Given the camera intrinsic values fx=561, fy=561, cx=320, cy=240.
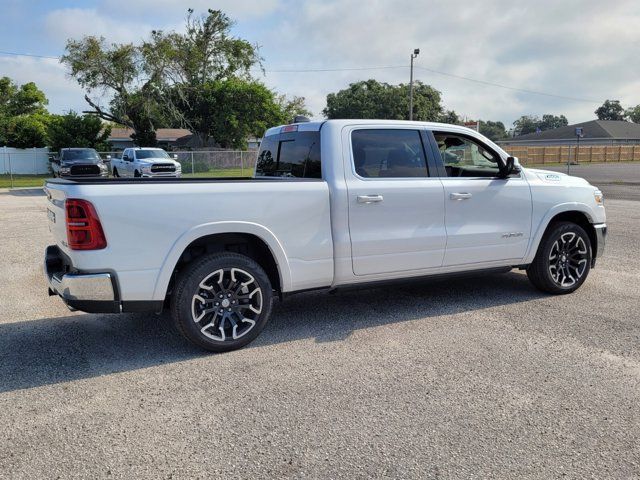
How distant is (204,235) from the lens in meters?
4.37

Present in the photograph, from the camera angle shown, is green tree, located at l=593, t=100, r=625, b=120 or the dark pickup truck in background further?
green tree, located at l=593, t=100, r=625, b=120

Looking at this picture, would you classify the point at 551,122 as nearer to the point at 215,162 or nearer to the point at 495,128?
the point at 495,128

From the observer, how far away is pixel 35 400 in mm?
3730

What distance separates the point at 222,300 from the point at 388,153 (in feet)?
6.80

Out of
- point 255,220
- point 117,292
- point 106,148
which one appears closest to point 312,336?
point 255,220

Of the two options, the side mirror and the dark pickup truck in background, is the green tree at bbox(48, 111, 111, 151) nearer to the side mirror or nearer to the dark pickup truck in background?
the dark pickup truck in background

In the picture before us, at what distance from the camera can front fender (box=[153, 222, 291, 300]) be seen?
14.0 ft

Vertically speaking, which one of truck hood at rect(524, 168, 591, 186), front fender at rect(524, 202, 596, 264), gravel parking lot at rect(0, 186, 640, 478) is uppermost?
truck hood at rect(524, 168, 591, 186)

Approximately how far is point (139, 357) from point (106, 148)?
43552mm

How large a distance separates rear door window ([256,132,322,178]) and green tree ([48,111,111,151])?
4046cm

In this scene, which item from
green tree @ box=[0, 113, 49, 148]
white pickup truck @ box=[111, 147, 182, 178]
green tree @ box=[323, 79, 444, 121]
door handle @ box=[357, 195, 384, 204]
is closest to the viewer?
door handle @ box=[357, 195, 384, 204]

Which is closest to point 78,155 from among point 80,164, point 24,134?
point 80,164

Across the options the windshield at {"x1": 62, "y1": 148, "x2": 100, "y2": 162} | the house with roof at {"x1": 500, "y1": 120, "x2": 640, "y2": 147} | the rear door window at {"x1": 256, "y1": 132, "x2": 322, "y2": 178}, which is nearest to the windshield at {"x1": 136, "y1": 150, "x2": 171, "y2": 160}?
the windshield at {"x1": 62, "y1": 148, "x2": 100, "y2": 162}

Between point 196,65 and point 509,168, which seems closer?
point 509,168
